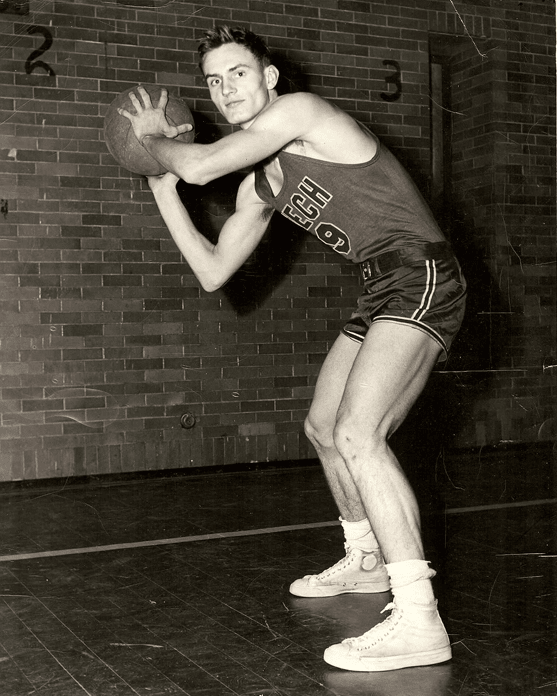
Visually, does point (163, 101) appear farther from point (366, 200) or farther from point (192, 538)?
point (192, 538)

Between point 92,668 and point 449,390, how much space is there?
194 inches

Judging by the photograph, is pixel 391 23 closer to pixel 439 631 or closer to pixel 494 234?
pixel 494 234

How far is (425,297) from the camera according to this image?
2701 mm

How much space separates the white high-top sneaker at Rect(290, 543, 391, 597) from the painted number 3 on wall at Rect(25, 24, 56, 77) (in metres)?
3.85

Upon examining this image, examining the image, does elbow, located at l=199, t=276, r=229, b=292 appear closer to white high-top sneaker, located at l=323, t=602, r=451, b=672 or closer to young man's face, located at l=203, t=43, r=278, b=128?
young man's face, located at l=203, t=43, r=278, b=128

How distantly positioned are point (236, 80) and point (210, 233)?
3.11 metres

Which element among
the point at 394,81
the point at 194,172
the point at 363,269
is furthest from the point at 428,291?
the point at 394,81

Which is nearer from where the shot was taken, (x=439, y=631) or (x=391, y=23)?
(x=439, y=631)

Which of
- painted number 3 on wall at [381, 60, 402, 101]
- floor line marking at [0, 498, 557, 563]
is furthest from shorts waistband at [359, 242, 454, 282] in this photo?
painted number 3 on wall at [381, 60, 402, 101]

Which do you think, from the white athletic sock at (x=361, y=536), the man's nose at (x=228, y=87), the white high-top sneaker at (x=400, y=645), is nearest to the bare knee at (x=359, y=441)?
the white high-top sneaker at (x=400, y=645)

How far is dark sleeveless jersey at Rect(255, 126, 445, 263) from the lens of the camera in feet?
9.03

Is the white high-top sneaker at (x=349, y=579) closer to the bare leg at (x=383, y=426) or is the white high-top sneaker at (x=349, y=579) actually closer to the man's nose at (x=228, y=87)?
the bare leg at (x=383, y=426)

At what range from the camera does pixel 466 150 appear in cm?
707

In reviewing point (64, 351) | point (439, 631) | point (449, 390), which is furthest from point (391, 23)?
point (439, 631)
